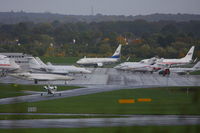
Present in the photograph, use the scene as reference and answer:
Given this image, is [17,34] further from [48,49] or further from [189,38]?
[189,38]

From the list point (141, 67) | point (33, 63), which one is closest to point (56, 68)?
point (33, 63)

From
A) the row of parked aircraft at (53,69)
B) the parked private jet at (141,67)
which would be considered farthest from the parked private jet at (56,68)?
the parked private jet at (141,67)

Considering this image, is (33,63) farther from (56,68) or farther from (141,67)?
(141,67)

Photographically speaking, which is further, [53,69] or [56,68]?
[56,68]

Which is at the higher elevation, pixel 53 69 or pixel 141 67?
pixel 53 69

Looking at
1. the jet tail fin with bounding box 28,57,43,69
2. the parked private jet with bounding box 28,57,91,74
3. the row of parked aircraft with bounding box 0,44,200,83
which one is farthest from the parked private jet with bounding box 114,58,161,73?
the jet tail fin with bounding box 28,57,43,69

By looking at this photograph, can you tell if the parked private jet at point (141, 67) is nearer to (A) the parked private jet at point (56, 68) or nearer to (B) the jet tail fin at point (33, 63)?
(A) the parked private jet at point (56, 68)

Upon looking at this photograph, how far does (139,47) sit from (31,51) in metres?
35.5

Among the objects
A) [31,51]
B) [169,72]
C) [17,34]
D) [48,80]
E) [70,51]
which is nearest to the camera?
[48,80]

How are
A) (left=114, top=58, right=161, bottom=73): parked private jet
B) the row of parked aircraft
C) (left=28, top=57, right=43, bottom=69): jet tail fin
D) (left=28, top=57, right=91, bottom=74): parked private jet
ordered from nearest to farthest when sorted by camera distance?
the row of parked aircraft < (left=28, top=57, right=91, bottom=74): parked private jet < (left=28, top=57, right=43, bottom=69): jet tail fin < (left=114, top=58, right=161, bottom=73): parked private jet

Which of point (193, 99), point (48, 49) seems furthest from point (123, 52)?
point (193, 99)

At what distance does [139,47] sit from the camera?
455ft

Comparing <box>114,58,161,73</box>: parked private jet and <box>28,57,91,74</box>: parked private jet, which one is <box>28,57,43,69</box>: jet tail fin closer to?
<box>28,57,91,74</box>: parked private jet

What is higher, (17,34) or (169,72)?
(17,34)
